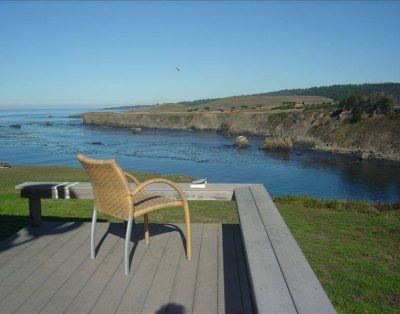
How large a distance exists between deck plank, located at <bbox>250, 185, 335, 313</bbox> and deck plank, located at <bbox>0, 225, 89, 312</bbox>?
183 cm

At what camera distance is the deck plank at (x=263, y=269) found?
1728mm

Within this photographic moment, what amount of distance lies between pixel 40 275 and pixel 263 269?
7.11 ft

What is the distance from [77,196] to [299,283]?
10.1 ft

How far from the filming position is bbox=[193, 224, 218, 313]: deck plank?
2.89 meters

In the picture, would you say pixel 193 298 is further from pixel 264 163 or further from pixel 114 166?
pixel 264 163

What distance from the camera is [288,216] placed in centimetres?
808

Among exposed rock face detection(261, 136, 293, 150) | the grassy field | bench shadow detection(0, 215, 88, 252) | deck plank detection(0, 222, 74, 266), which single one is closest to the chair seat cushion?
deck plank detection(0, 222, 74, 266)

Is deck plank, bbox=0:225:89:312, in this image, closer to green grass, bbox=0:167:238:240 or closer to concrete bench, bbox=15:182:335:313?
concrete bench, bbox=15:182:335:313

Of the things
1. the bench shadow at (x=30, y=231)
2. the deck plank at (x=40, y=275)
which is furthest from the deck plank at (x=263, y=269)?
the bench shadow at (x=30, y=231)

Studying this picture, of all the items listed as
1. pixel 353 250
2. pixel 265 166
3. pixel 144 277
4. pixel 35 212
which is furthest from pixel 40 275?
pixel 265 166

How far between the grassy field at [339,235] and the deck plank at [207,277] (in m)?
1.13

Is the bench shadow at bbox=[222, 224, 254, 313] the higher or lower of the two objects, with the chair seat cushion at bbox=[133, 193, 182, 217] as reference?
lower

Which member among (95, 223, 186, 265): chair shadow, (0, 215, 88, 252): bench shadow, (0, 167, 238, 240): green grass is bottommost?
(0, 167, 238, 240): green grass

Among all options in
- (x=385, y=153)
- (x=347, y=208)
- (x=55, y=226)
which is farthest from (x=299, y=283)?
(x=385, y=153)
